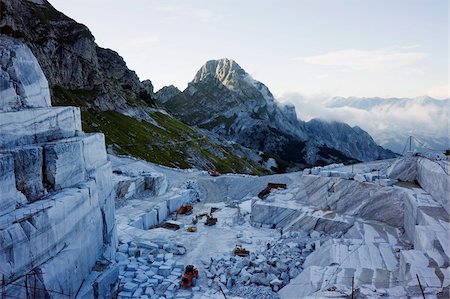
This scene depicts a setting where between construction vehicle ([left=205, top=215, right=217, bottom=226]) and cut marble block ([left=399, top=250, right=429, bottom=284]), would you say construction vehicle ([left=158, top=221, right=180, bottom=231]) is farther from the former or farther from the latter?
cut marble block ([left=399, top=250, right=429, bottom=284])

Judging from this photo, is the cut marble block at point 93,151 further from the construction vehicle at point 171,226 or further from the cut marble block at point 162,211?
the cut marble block at point 162,211

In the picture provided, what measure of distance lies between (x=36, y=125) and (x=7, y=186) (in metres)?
4.72

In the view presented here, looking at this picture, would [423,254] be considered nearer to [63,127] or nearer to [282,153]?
[63,127]

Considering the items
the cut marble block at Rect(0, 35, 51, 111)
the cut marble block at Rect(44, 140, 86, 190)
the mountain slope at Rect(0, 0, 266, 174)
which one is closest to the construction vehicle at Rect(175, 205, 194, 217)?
the cut marble block at Rect(44, 140, 86, 190)

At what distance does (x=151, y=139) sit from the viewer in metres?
94.7

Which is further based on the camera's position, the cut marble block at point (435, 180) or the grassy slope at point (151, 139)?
the grassy slope at point (151, 139)

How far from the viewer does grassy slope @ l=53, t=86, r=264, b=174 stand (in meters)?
82.4

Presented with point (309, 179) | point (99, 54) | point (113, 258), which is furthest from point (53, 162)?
point (99, 54)

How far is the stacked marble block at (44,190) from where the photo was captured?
15.6 m

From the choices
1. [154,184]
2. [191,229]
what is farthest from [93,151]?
[154,184]

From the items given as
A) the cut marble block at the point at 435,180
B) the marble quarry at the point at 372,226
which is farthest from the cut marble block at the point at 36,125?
the cut marble block at the point at 435,180

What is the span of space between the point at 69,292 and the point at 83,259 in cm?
236

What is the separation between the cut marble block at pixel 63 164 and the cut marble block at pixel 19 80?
9.44 feet

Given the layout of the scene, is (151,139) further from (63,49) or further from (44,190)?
(44,190)
